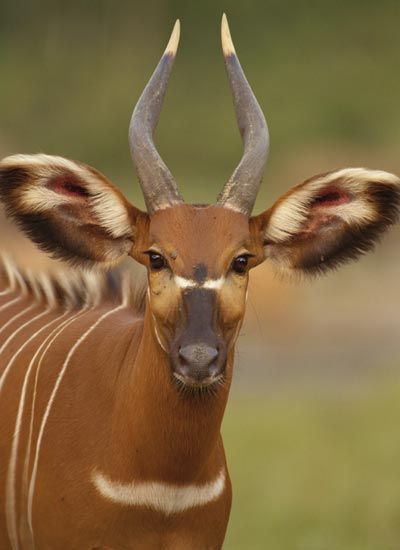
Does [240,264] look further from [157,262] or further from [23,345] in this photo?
[23,345]

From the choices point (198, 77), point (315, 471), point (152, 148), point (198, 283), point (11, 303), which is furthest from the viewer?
point (198, 77)

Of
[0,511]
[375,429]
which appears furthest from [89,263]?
[375,429]

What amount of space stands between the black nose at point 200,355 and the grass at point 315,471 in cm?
371

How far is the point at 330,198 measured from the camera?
22.8ft

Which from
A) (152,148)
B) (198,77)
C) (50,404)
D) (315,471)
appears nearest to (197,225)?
(152,148)

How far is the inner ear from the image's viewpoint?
685 cm

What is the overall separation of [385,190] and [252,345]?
8.93 meters

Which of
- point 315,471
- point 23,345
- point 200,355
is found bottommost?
point 315,471

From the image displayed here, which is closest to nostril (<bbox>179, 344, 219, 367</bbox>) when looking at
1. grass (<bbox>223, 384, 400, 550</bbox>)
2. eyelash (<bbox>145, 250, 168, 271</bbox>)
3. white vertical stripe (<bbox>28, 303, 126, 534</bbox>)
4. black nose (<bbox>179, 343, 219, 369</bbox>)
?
black nose (<bbox>179, 343, 219, 369</bbox>)

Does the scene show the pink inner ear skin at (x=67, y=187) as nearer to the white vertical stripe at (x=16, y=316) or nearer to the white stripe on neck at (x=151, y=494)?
the white vertical stripe at (x=16, y=316)

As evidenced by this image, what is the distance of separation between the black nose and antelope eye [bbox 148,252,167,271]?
384mm

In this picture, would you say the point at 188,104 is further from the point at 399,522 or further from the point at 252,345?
the point at 399,522

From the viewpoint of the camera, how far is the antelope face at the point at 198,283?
6.20 meters

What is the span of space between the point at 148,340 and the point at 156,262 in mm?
326
